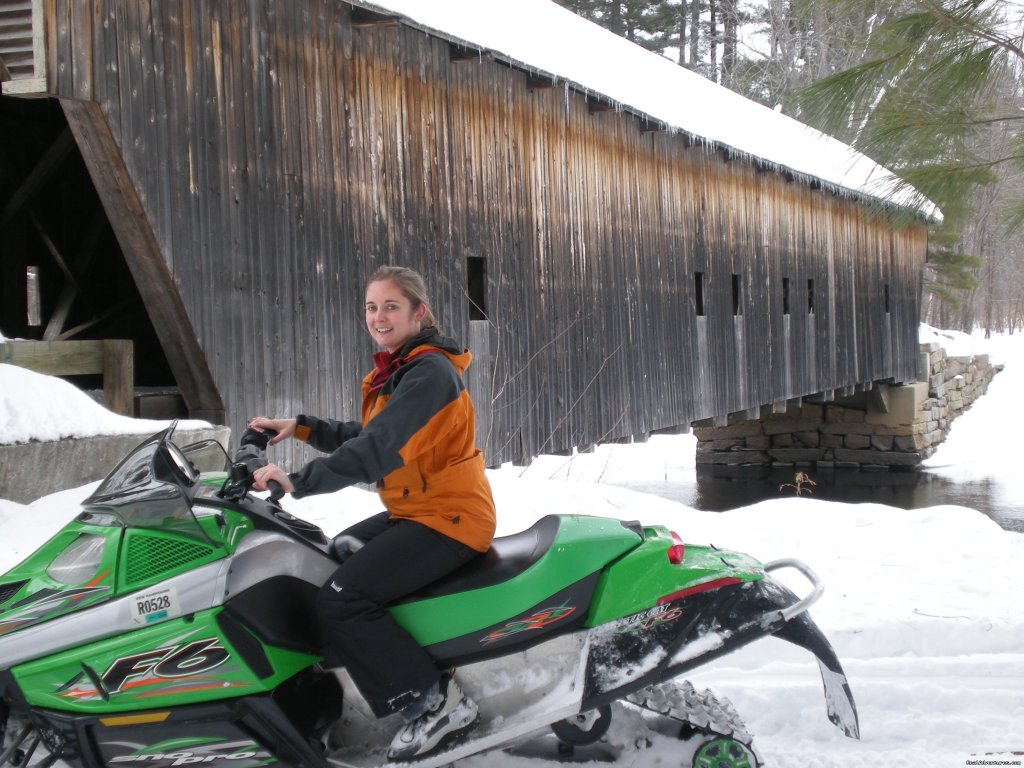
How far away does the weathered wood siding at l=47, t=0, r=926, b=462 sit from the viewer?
5.80 metres

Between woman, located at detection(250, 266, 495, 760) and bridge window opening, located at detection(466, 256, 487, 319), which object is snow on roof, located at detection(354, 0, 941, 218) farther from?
woman, located at detection(250, 266, 495, 760)

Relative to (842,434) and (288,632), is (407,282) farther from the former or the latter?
(842,434)

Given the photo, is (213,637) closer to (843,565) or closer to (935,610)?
(935,610)

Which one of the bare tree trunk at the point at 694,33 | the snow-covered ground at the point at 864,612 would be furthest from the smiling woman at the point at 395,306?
the bare tree trunk at the point at 694,33

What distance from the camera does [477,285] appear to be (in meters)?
8.72

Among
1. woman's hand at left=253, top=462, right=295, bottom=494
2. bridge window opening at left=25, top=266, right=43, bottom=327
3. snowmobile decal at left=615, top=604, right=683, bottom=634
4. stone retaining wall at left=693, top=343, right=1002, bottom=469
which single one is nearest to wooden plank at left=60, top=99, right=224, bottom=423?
woman's hand at left=253, top=462, right=295, bottom=494

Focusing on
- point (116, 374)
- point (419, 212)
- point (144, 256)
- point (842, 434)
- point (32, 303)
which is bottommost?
point (842, 434)

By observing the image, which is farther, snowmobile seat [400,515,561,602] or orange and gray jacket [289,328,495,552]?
snowmobile seat [400,515,561,602]

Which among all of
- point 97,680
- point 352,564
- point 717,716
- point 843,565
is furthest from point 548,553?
point 843,565

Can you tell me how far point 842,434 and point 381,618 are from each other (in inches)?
839

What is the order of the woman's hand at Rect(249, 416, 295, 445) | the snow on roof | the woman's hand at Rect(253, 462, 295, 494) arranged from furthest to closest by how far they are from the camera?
the snow on roof
the woman's hand at Rect(249, 416, 295, 445)
the woman's hand at Rect(253, 462, 295, 494)

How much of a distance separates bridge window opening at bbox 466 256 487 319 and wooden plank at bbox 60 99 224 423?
306 centimetres

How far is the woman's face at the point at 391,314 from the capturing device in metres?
2.61

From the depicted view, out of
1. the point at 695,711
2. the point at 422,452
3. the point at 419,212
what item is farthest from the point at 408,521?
the point at 419,212
